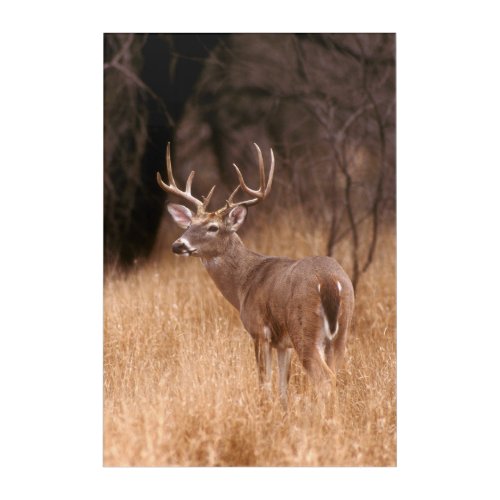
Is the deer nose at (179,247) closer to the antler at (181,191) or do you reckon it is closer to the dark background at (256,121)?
the antler at (181,191)

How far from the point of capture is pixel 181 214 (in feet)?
25.3

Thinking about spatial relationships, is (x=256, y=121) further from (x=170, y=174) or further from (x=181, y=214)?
(x=181, y=214)

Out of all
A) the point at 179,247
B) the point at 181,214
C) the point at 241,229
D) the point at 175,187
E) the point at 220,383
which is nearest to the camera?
the point at 220,383

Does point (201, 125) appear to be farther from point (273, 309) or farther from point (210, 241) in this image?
point (273, 309)

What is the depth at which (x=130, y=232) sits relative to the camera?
809 centimetres

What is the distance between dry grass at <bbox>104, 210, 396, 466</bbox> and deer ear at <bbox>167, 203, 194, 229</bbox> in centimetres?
53

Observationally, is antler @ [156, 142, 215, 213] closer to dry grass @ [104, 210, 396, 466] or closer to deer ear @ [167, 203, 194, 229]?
deer ear @ [167, 203, 194, 229]

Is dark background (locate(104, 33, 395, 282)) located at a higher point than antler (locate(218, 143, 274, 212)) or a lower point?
higher

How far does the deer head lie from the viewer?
24.9 feet

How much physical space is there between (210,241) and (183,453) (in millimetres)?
1560

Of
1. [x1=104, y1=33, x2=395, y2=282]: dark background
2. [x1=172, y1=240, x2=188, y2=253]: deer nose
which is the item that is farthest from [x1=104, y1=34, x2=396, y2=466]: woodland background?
[x1=172, y1=240, x2=188, y2=253]: deer nose

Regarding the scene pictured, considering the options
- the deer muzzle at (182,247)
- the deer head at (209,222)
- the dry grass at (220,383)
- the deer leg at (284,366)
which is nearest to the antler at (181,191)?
the deer head at (209,222)

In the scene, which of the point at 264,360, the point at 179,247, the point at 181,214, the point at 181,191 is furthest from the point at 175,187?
the point at 264,360

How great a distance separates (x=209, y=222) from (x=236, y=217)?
0.19 metres
